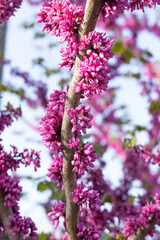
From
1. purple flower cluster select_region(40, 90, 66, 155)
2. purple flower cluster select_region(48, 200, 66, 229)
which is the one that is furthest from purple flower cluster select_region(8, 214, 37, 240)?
purple flower cluster select_region(40, 90, 66, 155)

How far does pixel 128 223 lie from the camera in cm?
276

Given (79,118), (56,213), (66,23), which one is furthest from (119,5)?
(56,213)

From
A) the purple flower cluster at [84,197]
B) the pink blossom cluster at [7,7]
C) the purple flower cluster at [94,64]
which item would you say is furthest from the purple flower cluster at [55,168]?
the pink blossom cluster at [7,7]

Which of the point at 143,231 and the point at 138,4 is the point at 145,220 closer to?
the point at 143,231

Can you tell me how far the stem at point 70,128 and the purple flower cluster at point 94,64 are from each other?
0.05 meters

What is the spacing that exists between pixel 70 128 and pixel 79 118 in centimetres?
9

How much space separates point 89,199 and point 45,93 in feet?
10.0

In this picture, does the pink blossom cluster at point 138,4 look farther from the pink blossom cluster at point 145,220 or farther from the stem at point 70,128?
the pink blossom cluster at point 145,220

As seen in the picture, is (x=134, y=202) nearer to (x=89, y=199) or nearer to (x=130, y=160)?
(x=130, y=160)

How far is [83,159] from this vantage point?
2.04 meters

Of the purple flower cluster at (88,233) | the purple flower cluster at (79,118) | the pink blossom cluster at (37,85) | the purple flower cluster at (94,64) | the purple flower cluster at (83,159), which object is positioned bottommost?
the purple flower cluster at (88,233)

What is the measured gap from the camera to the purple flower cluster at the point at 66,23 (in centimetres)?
198

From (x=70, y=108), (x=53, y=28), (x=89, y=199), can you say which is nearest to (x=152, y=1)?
(x=53, y=28)

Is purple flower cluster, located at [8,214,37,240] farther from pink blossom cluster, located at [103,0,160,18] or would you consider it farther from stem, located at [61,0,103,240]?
pink blossom cluster, located at [103,0,160,18]
